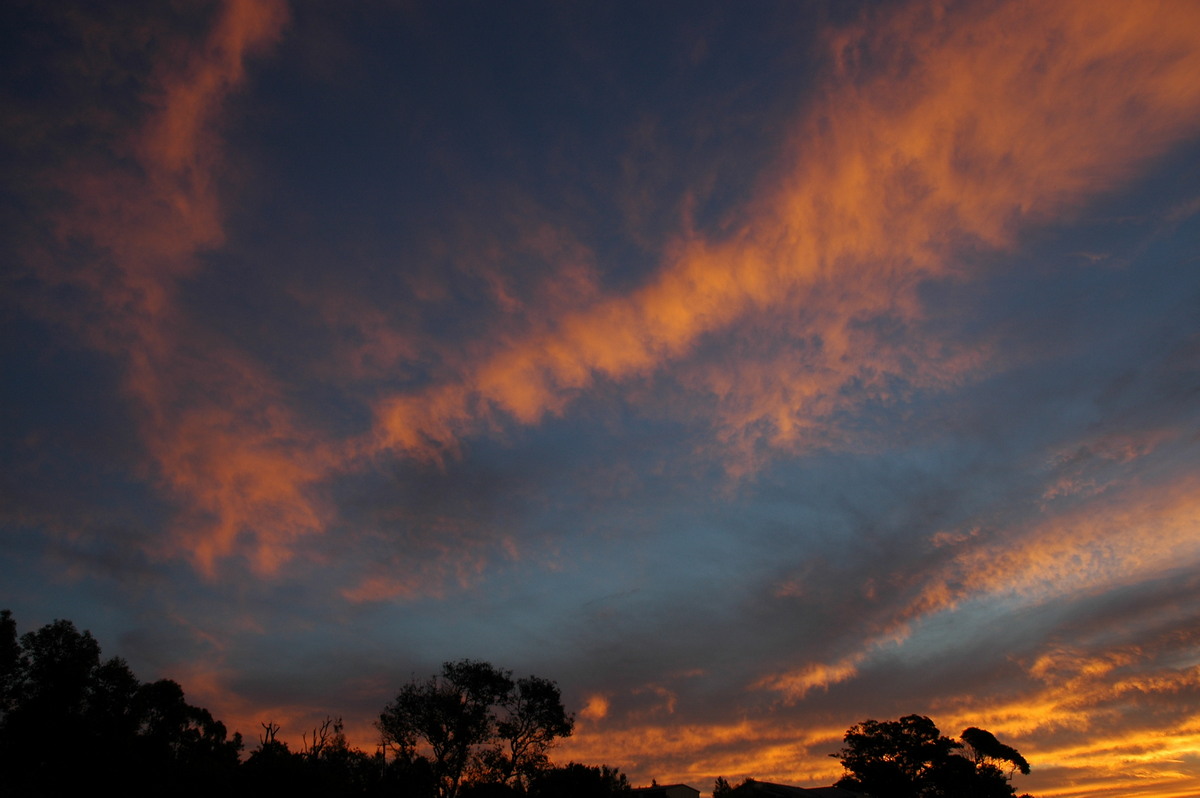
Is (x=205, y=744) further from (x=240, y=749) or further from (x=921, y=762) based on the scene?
(x=921, y=762)

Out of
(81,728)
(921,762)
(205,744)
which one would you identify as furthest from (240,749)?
(921,762)

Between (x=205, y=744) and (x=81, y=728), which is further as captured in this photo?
(x=205, y=744)

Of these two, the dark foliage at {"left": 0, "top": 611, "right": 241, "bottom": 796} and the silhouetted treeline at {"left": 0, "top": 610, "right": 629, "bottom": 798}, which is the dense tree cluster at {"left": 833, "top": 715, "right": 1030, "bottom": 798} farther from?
the dark foliage at {"left": 0, "top": 611, "right": 241, "bottom": 796}

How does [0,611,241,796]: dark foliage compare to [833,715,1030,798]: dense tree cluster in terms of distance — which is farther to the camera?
[833,715,1030,798]: dense tree cluster

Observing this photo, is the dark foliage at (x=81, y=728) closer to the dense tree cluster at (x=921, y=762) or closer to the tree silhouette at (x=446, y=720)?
the tree silhouette at (x=446, y=720)

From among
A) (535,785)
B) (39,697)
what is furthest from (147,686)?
(535,785)

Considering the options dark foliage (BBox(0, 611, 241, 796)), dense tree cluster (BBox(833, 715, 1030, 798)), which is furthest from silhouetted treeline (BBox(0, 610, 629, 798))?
dense tree cluster (BBox(833, 715, 1030, 798))

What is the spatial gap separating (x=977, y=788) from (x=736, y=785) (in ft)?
108

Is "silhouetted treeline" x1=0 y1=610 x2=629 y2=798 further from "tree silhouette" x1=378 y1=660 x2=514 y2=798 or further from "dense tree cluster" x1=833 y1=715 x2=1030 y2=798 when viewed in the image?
"dense tree cluster" x1=833 y1=715 x2=1030 y2=798

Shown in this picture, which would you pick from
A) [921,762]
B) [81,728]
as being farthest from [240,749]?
[921,762]

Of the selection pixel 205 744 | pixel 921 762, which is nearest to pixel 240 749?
pixel 205 744

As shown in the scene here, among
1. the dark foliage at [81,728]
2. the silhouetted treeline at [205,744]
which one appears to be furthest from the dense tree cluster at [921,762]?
the dark foliage at [81,728]

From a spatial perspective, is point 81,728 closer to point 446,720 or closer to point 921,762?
point 446,720

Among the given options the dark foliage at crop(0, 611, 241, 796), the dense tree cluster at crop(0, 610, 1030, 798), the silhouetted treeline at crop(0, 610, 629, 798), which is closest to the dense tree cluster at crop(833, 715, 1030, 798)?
the dense tree cluster at crop(0, 610, 1030, 798)
